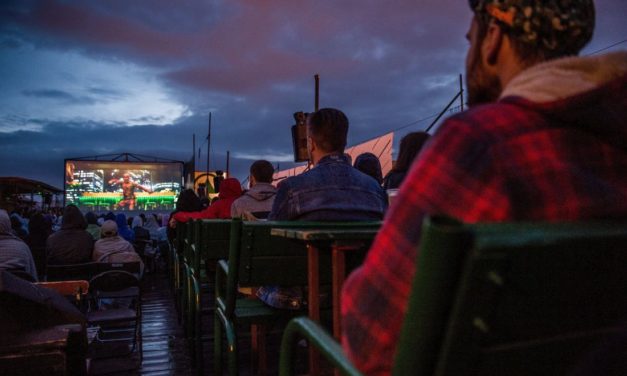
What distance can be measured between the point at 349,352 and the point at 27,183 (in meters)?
32.1

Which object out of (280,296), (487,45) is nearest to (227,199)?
(280,296)

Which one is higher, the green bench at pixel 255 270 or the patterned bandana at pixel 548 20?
the patterned bandana at pixel 548 20

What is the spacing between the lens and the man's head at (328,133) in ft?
9.47

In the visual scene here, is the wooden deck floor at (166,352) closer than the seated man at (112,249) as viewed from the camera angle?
Yes

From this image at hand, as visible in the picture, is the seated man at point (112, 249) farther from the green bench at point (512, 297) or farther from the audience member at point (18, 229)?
the green bench at point (512, 297)

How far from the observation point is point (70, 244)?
17.8 ft

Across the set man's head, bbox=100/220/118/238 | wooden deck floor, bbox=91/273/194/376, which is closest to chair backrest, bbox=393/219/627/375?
wooden deck floor, bbox=91/273/194/376

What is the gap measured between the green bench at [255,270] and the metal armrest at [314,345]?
106 cm

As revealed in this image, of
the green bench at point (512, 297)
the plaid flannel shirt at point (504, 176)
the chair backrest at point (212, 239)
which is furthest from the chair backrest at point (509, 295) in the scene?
the chair backrest at point (212, 239)

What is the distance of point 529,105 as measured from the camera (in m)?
0.76

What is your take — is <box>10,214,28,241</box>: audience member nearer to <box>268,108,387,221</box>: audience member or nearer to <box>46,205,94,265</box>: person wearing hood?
<box>46,205,94,265</box>: person wearing hood

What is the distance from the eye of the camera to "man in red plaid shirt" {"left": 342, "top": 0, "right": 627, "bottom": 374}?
69 centimetres

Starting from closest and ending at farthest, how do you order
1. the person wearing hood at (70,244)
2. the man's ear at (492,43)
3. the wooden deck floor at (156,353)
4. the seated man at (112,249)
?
the man's ear at (492,43) < the wooden deck floor at (156,353) < the person wearing hood at (70,244) < the seated man at (112,249)

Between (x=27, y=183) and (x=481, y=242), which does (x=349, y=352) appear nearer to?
(x=481, y=242)
